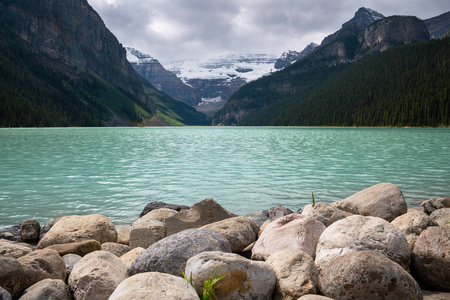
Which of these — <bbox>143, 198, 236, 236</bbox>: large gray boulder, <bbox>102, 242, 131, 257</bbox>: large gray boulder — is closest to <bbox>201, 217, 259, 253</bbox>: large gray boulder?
<bbox>143, 198, 236, 236</bbox>: large gray boulder

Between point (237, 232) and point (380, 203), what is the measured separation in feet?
13.5

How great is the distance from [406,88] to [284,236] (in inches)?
6940

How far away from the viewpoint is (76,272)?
16.6 ft

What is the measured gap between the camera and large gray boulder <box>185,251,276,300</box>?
426 centimetres

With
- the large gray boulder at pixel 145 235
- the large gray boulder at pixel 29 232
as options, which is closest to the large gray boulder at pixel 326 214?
the large gray boulder at pixel 145 235

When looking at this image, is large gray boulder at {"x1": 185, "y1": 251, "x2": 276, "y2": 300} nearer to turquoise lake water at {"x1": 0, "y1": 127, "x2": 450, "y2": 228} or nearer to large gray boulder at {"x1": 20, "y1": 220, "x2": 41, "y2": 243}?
Answer: large gray boulder at {"x1": 20, "y1": 220, "x2": 41, "y2": 243}

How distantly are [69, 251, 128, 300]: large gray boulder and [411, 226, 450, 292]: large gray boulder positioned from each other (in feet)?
16.2

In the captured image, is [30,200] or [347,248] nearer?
[347,248]

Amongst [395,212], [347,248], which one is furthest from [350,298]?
[395,212]

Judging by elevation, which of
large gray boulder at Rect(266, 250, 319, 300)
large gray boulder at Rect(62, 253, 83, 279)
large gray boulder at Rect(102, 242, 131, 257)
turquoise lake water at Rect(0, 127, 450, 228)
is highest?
large gray boulder at Rect(266, 250, 319, 300)

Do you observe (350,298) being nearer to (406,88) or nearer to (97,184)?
(97,184)

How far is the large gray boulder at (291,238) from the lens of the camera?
6027 mm

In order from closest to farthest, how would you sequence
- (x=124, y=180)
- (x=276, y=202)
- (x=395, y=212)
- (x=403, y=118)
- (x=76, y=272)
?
(x=76, y=272), (x=395, y=212), (x=276, y=202), (x=124, y=180), (x=403, y=118)

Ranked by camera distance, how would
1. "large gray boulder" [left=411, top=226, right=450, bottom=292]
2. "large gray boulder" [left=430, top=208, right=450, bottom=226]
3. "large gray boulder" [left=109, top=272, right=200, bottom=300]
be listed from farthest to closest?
"large gray boulder" [left=430, top=208, right=450, bottom=226], "large gray boulder" [left=411, top=226, right=450, bottom=292], "large gray boulder" [left=109, top=272, right=200, bottom=300]
